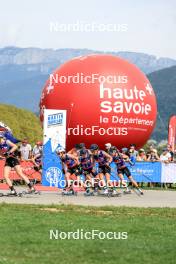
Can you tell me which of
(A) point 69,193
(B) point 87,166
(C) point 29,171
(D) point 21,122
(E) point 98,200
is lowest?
(E) point 98,200

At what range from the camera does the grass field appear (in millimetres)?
8984

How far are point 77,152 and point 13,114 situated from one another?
2163cm

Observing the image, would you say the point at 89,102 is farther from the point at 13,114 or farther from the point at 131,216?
the point at 13,114

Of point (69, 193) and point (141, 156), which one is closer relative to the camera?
point (69, 193)

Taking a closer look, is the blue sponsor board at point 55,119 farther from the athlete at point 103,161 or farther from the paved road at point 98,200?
the paved road at point 98,200

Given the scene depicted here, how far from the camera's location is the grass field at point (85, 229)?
898 cm

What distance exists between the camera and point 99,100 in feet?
82.0

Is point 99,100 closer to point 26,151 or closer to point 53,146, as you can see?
point 53,146

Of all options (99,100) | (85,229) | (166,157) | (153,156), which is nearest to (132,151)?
(153,156)
